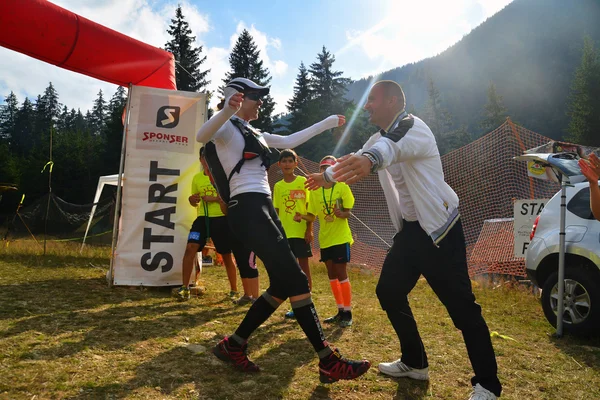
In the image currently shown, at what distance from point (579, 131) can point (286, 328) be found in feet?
173

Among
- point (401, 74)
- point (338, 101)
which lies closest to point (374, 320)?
point (338, 101)

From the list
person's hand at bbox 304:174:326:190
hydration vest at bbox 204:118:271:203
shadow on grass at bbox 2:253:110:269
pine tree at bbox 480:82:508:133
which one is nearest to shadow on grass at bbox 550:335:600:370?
person's hand at bbox 304:174:326:190

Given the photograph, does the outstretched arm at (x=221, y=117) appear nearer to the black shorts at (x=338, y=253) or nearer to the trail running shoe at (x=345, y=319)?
the black shorts at (x=338, y=253)

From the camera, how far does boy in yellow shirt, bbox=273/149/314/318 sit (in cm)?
541

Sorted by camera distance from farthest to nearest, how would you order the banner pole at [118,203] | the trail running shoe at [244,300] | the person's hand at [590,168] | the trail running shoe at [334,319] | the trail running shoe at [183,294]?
the banner pole at [118,203] → the trail running shoe at [183,294] → the trail running shoe at [244,300] → the trail running shoe at [334,319] → the person's hand at [590,168]

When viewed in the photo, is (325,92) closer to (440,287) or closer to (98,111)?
(440,287)

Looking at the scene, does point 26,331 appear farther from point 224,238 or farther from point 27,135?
point 27,135

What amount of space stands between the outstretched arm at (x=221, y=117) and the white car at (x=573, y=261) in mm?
4196

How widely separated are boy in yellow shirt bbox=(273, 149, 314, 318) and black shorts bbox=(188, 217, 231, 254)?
2.77ft

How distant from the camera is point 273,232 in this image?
299 cm

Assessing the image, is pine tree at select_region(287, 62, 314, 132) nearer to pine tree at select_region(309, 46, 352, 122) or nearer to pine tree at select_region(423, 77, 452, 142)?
pine tree at select_region(309, 46, 352, 122)

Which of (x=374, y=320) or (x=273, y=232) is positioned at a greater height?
(x=273, y=232)

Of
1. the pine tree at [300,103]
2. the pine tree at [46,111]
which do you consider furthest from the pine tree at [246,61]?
the pine tree at [46,111]

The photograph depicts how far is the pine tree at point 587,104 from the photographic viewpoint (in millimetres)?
45938
